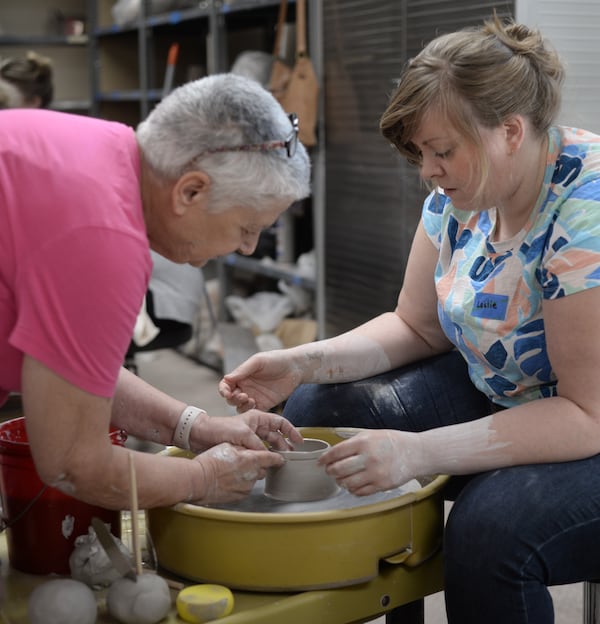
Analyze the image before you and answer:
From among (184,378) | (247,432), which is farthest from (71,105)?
(247,432)

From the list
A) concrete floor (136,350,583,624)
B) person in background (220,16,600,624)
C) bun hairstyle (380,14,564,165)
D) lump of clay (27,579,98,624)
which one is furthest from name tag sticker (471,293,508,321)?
concrete floor (136,350,583,624)

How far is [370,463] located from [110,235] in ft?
1.74

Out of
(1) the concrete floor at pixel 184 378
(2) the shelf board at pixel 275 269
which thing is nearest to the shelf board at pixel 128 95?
(2) the shelf board at pixel 275 269

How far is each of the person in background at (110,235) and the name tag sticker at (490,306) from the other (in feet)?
1.33

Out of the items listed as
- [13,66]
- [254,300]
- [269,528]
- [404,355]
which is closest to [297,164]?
[269,528]

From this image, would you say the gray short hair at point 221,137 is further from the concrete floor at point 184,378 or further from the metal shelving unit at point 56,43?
the metal shelving unit at point 56,43

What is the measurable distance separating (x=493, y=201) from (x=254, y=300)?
9.22 feet

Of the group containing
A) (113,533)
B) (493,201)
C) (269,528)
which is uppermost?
(493,201)

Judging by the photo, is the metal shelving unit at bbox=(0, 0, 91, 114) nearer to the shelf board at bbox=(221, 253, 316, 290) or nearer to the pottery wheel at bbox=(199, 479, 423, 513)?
the shelf board at bbox=(221, 253, 316, 290)

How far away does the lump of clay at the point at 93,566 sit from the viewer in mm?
1313

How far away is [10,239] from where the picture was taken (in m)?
1.14

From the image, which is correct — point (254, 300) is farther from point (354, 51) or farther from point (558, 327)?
point (558, 327)

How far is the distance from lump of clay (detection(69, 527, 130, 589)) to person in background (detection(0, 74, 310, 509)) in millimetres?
86

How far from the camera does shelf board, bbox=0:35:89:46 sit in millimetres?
6078
